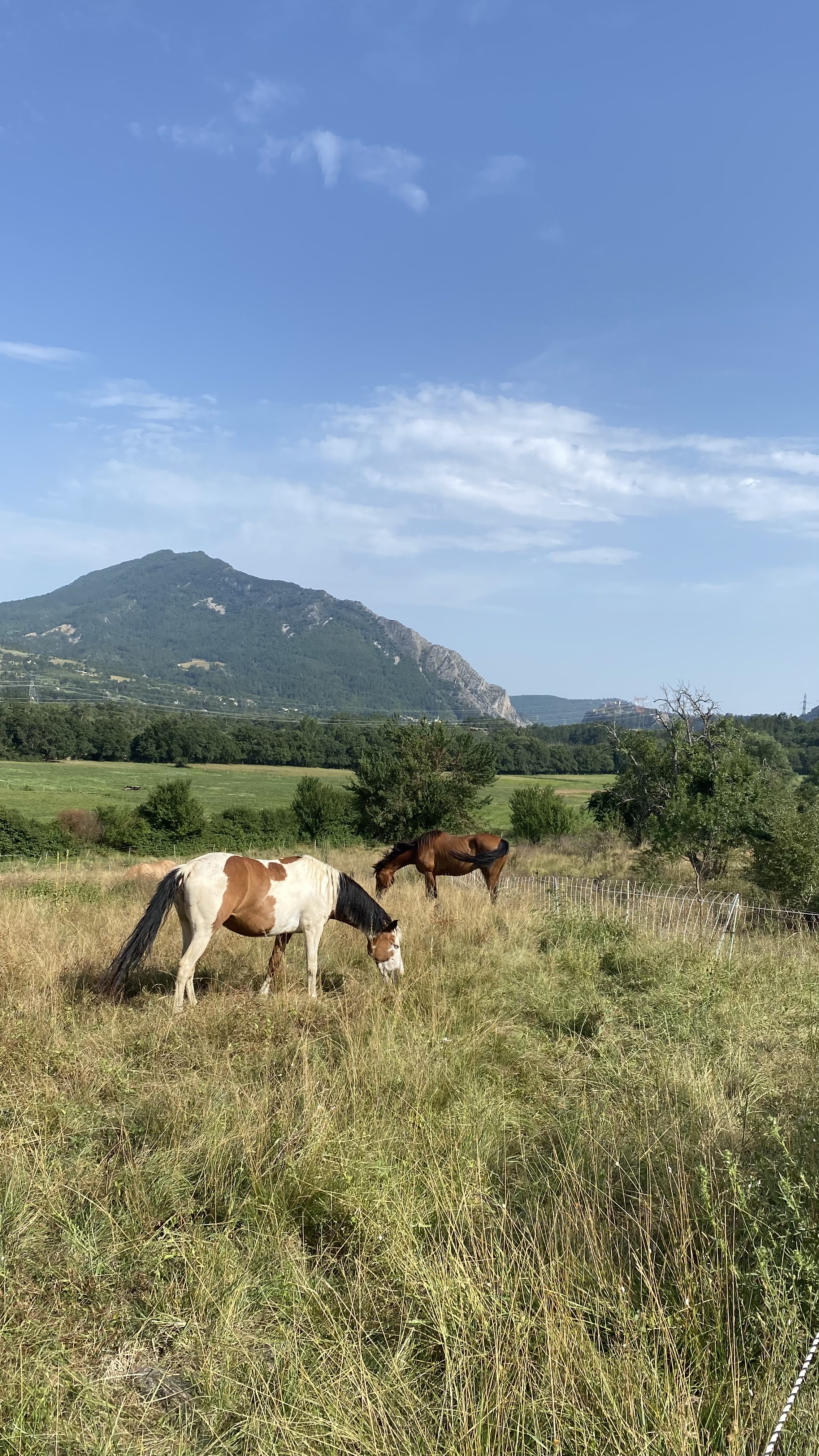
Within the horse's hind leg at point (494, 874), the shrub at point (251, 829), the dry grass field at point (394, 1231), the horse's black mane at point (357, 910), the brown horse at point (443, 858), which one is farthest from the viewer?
the shrub at point (251, 829)

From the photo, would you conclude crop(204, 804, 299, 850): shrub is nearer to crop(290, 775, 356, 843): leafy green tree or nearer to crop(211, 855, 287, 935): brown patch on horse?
crop(290, 775, 356, 843): leafy green tree

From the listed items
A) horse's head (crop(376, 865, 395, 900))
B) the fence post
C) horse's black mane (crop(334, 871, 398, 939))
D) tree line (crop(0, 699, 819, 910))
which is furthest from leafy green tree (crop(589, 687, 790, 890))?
horse's black mane (crop(334, 871, 398, 939))

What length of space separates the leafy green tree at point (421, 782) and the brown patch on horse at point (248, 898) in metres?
23.3

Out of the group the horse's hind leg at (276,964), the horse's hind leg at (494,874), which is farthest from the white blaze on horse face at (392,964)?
the horse's hind leg at (494,874)

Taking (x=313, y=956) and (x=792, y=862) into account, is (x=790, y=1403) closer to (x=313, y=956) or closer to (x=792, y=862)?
(x=313, y=956)

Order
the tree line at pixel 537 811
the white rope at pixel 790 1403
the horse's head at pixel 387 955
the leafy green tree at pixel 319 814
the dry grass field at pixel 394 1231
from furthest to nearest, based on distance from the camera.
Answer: the leafy green tree at pixel 319 814 < the tree line at pixel 537 811 < the horse's head at pixel 387 955 < the dry grass field at pixel 394 1231 < the white rope at pixel 790 1403

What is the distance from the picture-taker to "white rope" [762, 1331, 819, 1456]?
5.87 feet

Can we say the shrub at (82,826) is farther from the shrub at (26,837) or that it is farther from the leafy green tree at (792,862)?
the leafy green tree at (792,862)

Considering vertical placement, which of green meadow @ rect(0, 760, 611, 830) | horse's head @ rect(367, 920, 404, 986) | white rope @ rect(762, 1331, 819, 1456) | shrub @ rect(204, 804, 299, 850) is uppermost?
white rope @ rect(762, 1331, 819, 1456)

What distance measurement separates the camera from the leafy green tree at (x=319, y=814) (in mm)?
46344

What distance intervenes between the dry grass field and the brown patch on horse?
2.82 feet

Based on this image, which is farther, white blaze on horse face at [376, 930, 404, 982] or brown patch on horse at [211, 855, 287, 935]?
white blaze on horse face at [376, 930, 404, 982]

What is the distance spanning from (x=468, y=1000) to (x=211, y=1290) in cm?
376

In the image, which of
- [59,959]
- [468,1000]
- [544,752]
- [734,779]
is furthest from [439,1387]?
[544,752]
